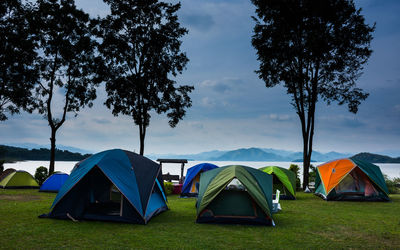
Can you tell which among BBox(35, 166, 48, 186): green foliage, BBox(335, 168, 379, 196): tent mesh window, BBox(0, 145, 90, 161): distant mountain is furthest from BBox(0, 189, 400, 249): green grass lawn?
BBox(0, 145, 90, 161): distant mountain

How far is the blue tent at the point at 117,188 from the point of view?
360 inches

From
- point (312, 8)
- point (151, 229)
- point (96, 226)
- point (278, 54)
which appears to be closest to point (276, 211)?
point (151, 229)

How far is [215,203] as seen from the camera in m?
9.80

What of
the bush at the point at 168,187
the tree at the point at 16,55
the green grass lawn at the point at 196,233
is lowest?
the green grass lawn at the point at 196,233

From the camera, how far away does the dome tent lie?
1530 cm

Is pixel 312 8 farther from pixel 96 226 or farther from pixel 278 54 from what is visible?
pixel 96 226

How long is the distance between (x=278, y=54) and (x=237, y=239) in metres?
17.0

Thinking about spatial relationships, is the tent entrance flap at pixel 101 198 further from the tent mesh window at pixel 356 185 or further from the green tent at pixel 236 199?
the tent mesh window at pixel 356 185

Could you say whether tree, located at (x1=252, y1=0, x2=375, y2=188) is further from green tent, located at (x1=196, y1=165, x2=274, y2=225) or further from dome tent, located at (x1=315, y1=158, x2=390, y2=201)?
green tent, located at (x1=196, y1=165, x2=274, y2=225)

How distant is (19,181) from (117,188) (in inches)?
538

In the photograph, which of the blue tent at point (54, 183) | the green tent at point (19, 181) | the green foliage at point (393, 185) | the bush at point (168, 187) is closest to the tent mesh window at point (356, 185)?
the green foliage at point (393, 185)

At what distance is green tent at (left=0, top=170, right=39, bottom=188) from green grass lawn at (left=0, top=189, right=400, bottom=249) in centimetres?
893

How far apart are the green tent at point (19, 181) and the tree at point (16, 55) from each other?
6145 millimetres

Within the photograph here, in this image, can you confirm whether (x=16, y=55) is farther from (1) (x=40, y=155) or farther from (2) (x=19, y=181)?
(1) (x=40, y=155)
